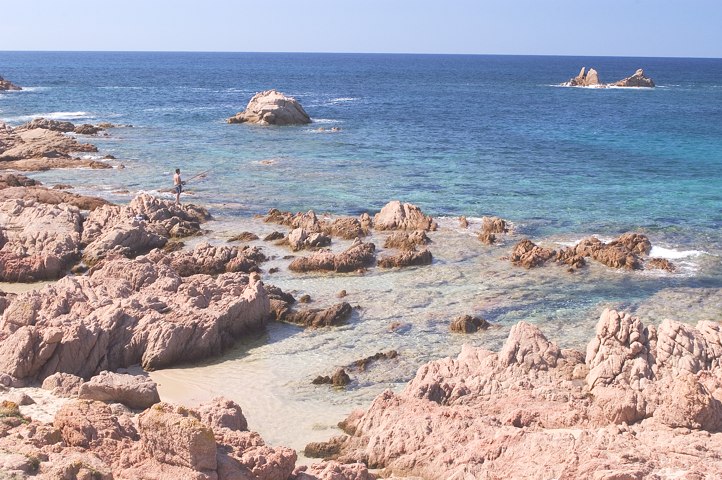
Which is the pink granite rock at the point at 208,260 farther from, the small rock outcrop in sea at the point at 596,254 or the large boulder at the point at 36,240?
the small rock outcrop in sea at the point at 596,254

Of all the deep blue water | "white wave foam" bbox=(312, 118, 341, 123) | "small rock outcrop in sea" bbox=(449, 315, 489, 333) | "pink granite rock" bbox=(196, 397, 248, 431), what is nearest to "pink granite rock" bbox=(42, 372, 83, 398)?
"pink granite rock" bbox=(196, 397, 248, 431)

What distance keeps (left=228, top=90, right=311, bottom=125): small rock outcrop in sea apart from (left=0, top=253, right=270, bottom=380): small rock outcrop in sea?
48.4 meters

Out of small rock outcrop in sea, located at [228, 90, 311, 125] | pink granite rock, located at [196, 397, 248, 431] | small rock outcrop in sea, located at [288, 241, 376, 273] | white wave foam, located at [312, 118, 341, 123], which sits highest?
small rock outcrop in sea, located at [228, 90, 311, 125]

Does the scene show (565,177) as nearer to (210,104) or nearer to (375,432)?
(375,432)

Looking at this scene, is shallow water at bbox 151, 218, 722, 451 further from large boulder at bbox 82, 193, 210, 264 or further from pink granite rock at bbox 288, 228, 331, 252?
large boulder at bbox 82, 193, 210, 264

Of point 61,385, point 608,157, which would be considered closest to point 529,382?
point 61,385

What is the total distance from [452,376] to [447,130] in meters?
54.1

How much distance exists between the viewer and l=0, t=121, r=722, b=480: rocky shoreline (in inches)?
480

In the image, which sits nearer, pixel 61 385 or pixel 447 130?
pixel 61 385

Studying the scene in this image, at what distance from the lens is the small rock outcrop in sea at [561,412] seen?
12547mm

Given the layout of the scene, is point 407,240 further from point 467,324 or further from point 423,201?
point 467,324

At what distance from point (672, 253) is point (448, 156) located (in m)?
25.1

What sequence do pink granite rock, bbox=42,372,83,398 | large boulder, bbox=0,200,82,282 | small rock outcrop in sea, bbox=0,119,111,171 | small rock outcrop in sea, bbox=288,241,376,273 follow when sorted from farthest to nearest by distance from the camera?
small rock outcrop in sea, bbox=0,119,111,171 < small rock outcrop in sea, bbox=288,241,376,273 < large boulder, bbox=0,200,82,282 < pink granite rock, bbox=42,372,83,398

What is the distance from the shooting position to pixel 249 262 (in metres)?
27.6
